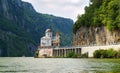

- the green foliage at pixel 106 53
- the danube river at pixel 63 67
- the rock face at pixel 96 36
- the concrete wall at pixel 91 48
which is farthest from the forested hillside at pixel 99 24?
the danube river at pixel 63 67

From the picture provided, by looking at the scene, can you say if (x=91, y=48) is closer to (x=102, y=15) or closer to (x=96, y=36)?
(x=102, y=15)

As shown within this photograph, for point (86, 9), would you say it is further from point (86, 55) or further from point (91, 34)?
point (86, 55)

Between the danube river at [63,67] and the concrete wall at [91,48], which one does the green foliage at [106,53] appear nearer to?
the concrete wall at [91,48]

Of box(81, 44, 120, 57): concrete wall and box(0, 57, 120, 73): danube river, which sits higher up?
box(81, 44, 120, 57): concrete wall

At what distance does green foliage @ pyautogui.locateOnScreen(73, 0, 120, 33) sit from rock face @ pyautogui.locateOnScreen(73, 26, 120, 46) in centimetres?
196

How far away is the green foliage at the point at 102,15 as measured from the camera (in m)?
126

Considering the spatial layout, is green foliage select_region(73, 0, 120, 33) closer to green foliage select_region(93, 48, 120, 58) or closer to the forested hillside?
the forested hillside

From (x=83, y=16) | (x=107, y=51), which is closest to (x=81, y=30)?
(x=83, y=16)

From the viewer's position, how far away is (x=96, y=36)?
145 metres

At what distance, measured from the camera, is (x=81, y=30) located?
164m

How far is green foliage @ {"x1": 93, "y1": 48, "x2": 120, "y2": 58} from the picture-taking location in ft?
337

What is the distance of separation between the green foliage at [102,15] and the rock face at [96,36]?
196cm

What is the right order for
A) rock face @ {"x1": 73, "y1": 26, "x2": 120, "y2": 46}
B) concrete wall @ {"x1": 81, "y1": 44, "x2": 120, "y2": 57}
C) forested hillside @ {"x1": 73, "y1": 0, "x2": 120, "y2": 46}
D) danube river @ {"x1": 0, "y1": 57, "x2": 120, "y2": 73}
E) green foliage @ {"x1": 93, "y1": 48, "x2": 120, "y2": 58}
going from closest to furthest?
danube river @ {"x1": 0, "y1": 57, "x2": 120, "y2": 73} → green foliage @ {"x1": 93, "y1": 48, "x2": 120, "y2": 58} → concrete wall @ {"x1": 81, "y1": 44, "x2": 120, "y2": 57} → forested hillside @ {"x1": 73, "y1": 0, "x2": 120, "y2": 46} → rock face @ {"x1": 73, "y1": 26, "x2": 120, "y2": 46}

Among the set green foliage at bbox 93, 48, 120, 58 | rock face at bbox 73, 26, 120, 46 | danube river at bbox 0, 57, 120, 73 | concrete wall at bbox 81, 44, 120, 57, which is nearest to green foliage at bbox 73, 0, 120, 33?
rock face at bbox 73, 26, 120, 46
